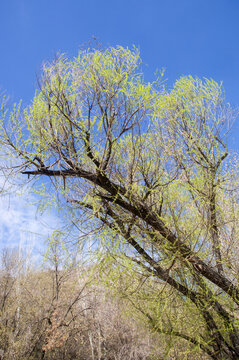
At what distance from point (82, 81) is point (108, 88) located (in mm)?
401

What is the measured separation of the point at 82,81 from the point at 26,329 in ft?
57.0

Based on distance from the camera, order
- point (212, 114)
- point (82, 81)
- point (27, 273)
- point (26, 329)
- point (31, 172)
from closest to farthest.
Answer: point (31, 172) → point (82, 81) → point (212, 114) → point (26, 329) → point (27, 273)

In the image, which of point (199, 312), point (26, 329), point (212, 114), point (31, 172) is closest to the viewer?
point (31, 172)

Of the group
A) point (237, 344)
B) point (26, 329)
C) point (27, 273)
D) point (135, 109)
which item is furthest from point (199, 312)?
point (27, 273)

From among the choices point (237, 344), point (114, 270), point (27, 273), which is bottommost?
point (237, 344)

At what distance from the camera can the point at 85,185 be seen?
4062 millimetres

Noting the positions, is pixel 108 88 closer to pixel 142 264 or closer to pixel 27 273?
pixel 142 264

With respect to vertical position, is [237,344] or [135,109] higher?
[135,109]

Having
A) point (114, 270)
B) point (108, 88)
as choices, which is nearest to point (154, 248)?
point (114, 270)

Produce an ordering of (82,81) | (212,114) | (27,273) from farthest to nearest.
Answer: (27,273) < (212,114) < (82,81)

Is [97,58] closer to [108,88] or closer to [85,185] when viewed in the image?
[108,88]

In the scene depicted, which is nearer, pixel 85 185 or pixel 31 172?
pixel 31 172

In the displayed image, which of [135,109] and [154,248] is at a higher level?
[135,109]

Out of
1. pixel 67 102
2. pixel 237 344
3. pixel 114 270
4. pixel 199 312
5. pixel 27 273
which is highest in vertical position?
pixel 27 273
